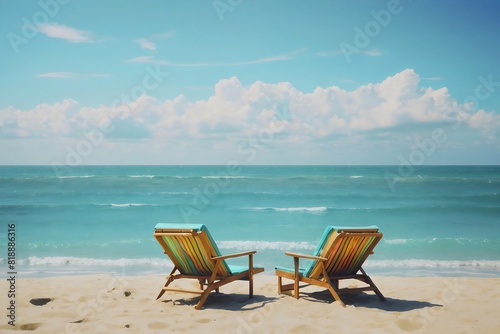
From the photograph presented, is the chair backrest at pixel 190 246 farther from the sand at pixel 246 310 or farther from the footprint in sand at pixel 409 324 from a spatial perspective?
the footprint in sand at pixel 409 324

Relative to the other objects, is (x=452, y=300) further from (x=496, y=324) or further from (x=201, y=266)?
(x=201, y=266)

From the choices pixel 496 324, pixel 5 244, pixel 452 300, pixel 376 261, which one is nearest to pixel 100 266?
pixel 5 244

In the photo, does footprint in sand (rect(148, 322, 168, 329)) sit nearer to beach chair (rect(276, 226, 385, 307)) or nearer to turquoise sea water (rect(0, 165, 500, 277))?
beach chair (rect(276, 226, 385, 307))

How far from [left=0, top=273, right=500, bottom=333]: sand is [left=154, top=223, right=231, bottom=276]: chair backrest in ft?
1.65

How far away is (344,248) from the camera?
18.4ft

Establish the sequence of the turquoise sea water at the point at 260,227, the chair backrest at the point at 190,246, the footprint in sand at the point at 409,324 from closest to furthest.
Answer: the footprint in sand at the point at 409,324 < the chair backrest at the point at 190,246 < the turquoise sea water at the point at 260,227

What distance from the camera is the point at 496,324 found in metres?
4.83

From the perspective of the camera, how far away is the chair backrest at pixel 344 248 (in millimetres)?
5504

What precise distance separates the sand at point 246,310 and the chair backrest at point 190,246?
1.65ft

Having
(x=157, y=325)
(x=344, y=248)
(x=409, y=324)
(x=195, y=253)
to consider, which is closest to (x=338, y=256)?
(x=344, y=248)

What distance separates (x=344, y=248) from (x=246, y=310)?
1478 mm

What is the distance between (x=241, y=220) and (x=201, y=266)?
1272 cm

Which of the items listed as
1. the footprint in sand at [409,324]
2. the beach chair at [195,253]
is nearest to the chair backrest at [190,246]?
the beach chair at [195,253]

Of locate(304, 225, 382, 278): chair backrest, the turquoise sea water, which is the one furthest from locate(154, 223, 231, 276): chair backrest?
the turquoise sea water
